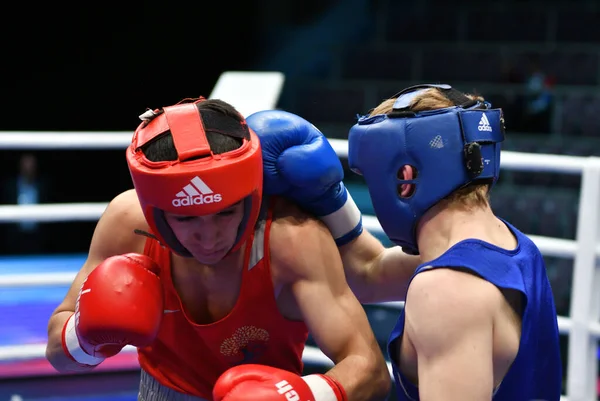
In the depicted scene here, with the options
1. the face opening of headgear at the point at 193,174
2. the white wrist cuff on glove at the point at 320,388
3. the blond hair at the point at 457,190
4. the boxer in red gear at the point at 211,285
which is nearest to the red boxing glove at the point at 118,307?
the boxer in red gear at the point at 211,285

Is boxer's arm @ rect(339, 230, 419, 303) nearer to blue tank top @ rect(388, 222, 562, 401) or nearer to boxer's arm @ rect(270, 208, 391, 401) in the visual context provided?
boxer's arm @ rect(270, 208, 391, 401)

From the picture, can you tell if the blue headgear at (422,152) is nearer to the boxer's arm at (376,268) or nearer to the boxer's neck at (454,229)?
the boxer's neck at (454,229)

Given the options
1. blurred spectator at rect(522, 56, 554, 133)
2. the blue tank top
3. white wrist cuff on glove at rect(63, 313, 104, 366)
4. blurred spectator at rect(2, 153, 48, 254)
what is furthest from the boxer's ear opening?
blurred spectator at rect(2, 153, 48, 254)

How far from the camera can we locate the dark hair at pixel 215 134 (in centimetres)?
159

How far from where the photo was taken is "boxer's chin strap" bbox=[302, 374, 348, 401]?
1.54 metres

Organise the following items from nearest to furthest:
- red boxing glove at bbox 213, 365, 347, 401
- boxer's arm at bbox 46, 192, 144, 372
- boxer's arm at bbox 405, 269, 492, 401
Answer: boxer's arm at bbox 405, 269, 492, 401, red boxing glove at bbox 213, 365, 347, 401, boxer's arm at bbox 46, 192, 144, 372

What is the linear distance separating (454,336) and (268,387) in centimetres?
37

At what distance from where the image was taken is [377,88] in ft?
25.1

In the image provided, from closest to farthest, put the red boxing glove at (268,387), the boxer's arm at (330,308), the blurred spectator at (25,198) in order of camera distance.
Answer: the red boxing glove at (268,387) < the boxer's arm at (330,308) < the blurred spectator at (25,198)

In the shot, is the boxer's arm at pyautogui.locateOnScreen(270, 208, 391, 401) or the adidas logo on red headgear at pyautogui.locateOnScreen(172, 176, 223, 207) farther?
the boxer's arm at pyautogui.locateOnScreen(270, 208, 391, 401)

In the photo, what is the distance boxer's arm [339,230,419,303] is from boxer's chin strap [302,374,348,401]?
1.56 ft

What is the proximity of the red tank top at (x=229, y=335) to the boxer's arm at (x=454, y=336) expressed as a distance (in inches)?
19.8

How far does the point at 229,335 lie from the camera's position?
1.77 metres

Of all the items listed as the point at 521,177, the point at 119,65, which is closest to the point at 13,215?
the point at 521,177
